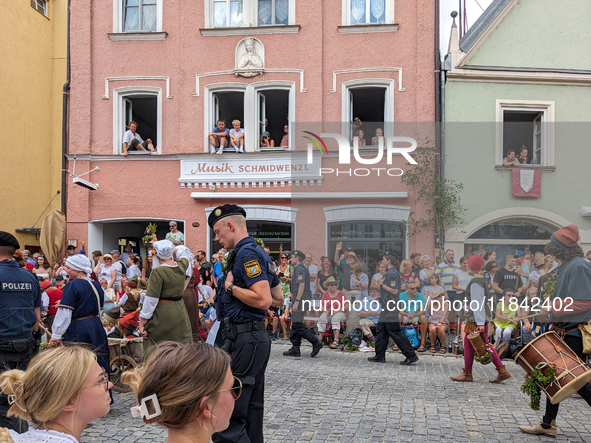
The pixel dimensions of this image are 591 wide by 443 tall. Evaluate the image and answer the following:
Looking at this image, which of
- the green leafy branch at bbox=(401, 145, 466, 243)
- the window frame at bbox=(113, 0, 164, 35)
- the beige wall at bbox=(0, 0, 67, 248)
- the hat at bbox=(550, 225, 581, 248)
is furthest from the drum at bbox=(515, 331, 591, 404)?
the beige wall at bbox=(0, 0, 67, 248)

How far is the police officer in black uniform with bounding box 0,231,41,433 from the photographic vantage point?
5.32 meters

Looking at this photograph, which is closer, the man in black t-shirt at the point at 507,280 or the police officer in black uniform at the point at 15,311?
the police officer in black uniform at the point at 15,311

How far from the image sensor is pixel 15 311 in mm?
5430

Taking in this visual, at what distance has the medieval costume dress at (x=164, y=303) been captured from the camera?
6.74 metres

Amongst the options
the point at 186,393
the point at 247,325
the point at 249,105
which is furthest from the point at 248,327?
the point at 249,105

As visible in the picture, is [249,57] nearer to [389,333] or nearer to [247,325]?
[389,333]

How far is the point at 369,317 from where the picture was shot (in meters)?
12.2

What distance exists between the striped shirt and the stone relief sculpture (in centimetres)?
785

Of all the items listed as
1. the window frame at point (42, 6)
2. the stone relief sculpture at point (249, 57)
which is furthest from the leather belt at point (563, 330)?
the window frame at point (42, 6)

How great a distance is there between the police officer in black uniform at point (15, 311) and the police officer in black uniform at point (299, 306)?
5.93m

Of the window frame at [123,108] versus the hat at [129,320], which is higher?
the window frame at [123,108]

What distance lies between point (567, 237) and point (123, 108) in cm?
1454

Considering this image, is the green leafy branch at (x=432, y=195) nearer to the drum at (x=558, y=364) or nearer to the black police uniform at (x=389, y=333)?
the black police uniform at (x=389, y=333)

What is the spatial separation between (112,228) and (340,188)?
281 inches
